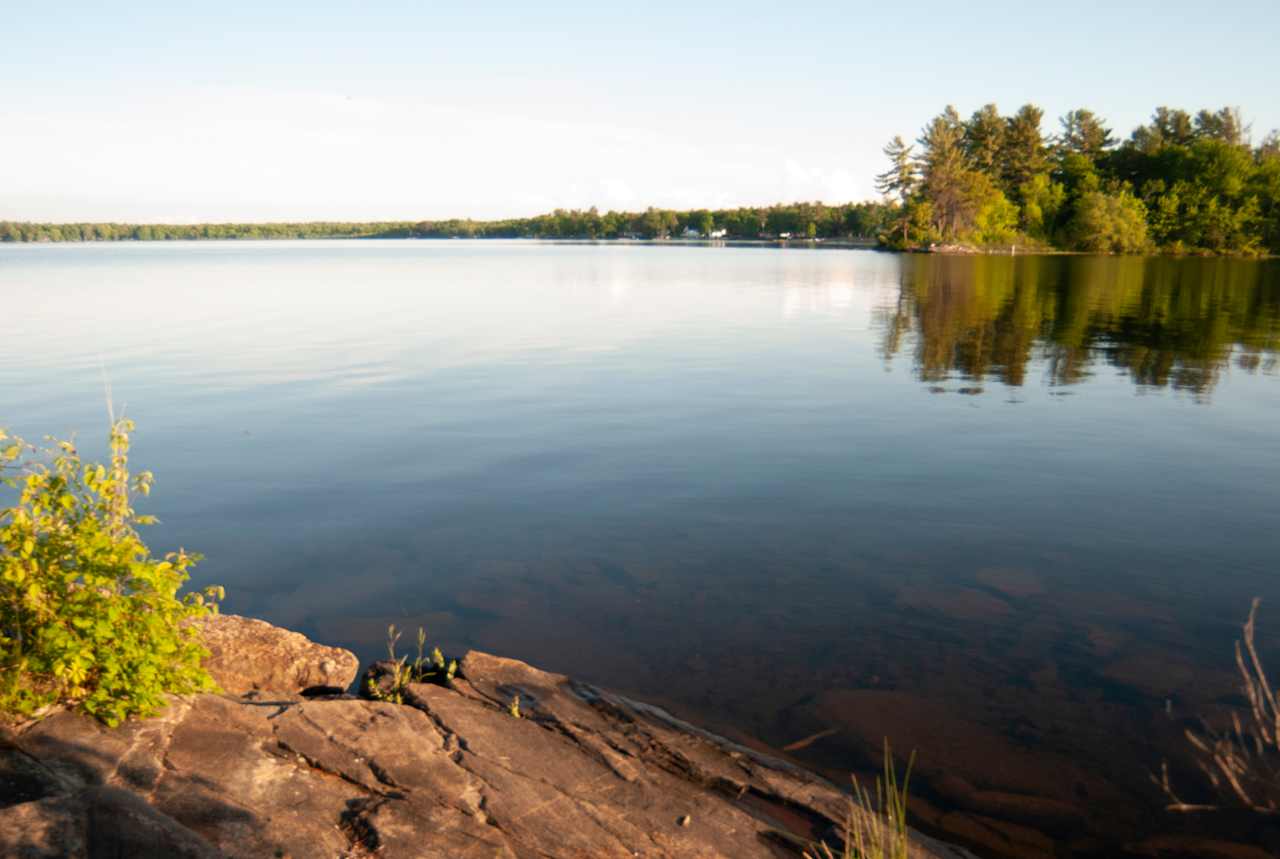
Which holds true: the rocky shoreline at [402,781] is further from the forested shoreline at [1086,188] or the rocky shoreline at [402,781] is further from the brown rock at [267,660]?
the forested shoreline at [1086,188]

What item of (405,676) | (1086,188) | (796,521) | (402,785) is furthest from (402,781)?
(1086,188)

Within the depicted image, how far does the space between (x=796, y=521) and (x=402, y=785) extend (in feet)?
29.2

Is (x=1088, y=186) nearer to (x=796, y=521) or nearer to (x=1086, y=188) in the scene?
(x=1086, y=188)

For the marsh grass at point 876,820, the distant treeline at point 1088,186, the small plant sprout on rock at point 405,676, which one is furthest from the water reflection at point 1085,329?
the distant treeline at point 1088,186

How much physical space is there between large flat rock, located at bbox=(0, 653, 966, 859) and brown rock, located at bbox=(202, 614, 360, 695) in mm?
508

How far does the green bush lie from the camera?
6066mm

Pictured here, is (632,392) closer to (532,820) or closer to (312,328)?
(532,820)

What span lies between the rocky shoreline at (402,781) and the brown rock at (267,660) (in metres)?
0.04

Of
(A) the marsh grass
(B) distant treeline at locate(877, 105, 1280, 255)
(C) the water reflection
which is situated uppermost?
(B) distant treeline at locate(877, 105, 1280, 255)

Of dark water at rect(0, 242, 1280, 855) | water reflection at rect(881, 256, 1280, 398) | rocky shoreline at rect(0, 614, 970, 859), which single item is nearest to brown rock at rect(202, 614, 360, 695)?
rocky shoreline at rect(0, 614, 970, 859)

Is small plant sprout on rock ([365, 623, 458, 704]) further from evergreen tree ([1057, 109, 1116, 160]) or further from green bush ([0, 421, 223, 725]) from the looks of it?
evergreen tree ([1057, 109, 1116, 160])

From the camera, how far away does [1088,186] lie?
6176 inches

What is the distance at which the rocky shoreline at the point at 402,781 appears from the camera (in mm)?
5371

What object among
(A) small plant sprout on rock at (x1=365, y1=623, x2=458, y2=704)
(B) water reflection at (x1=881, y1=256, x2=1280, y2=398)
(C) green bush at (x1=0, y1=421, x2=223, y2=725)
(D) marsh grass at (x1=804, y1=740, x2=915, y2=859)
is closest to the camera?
(D) marsh grass at (x1=804, y1=740, x2=915, y2=859)
